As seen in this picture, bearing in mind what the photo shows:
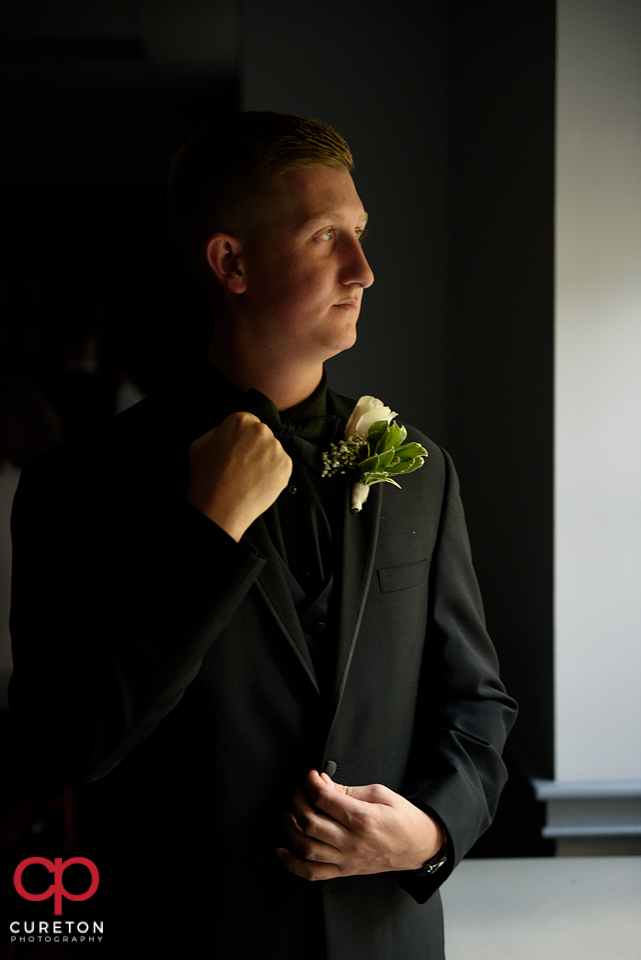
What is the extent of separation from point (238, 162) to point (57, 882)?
1.24 metres

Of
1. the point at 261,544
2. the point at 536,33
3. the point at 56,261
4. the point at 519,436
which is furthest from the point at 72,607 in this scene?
the point at 56,261

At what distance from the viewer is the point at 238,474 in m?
0.90

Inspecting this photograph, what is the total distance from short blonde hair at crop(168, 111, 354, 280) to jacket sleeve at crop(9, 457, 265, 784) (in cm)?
43

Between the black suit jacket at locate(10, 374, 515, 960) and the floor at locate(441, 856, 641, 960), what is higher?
the black suit jacket at locate(10, 374, 515, 960)

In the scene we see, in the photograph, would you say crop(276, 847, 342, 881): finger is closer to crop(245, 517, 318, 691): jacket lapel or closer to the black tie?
crop(245, 517, 318, 691): jacket lapel

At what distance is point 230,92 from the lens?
2461 mm

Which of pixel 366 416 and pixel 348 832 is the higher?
pixel 366 416

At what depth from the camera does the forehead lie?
102 centimetres

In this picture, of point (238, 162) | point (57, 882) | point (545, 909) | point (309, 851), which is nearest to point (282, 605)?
point (309, 851)

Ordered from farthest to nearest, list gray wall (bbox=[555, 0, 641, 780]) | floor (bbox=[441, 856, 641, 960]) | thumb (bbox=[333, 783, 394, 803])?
gray wall (bbox=[555, 0, 641, 780])
floor (bbox=[441, 856, 641, 960])
thumb (bbox=[333, 783, 394, 803])

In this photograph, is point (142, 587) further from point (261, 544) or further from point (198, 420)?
point (198, 420)

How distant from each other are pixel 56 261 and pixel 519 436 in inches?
67.6

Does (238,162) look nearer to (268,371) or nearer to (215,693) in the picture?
(268,371)

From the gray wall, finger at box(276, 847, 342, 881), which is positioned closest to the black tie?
finger at box(276, 847, 342, 881)
